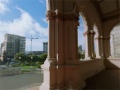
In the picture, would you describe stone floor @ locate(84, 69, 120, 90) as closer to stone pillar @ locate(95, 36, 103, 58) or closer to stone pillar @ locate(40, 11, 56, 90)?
stone pillar @ locate(40, 11, 56, 90)

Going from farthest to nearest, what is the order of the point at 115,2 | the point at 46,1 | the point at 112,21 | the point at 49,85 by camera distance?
the point at 112,21 → the point at 115,2 → the point at 46,1 → the point at 49,85

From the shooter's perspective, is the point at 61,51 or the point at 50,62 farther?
the point at 61,51

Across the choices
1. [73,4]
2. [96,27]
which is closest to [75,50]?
[73,4]

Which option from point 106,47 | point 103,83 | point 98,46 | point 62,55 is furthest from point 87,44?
point 62,55

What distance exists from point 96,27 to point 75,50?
4992mm

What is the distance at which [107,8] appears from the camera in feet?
28.9

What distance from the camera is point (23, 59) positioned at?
1206 cm

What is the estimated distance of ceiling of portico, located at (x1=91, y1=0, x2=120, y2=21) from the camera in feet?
26.6

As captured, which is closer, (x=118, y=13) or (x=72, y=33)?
(x=72, y=33)

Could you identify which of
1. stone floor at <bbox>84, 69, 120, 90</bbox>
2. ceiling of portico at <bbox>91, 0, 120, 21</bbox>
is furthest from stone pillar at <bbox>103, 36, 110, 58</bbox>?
stone floor at <bbox>84, 69, 120, 90</bbox>

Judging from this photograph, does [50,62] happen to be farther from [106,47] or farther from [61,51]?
[106,47]

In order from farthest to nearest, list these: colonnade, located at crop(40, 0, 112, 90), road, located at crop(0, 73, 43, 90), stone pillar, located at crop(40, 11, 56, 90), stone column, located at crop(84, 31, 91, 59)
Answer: stone column, located at crop(84, 31, 91, 59)
road, located at crop(0, 73, 43, 90)
colonnade, located at crop(40, 0, 112, 90)
stone pillar, located at crop(40, 11, 56, 90)

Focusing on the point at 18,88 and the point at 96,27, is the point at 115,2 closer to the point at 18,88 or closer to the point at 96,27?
the point at 96,27

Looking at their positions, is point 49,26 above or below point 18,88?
above
